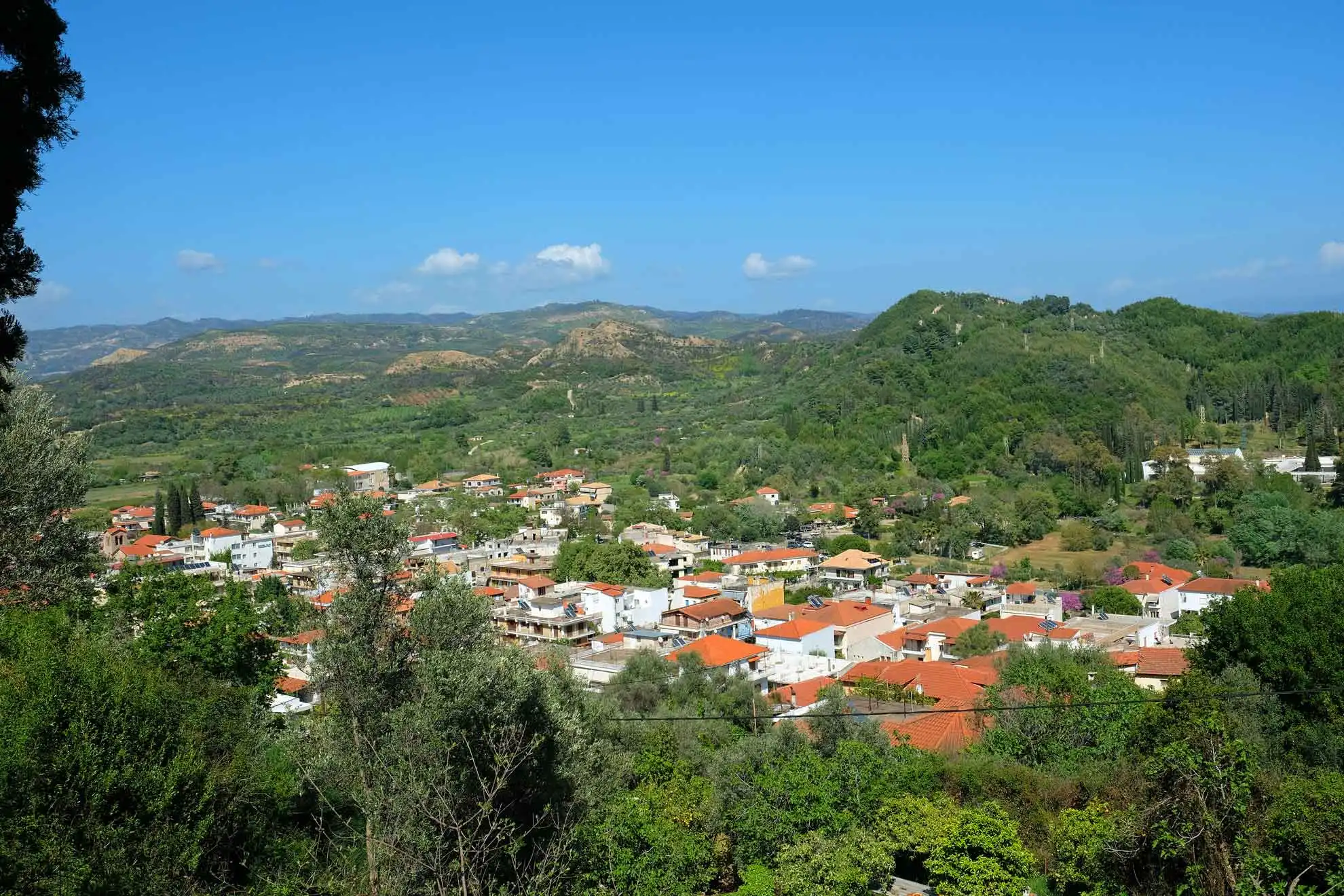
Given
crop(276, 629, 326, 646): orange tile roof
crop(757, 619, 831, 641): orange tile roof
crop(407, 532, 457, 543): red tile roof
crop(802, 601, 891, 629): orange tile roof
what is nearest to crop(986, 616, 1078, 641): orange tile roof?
crop(802, 601, 891, 629): orange tile roof

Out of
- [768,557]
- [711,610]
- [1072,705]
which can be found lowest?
[768,557]

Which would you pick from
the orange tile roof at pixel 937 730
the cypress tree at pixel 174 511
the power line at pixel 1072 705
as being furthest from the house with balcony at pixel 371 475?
the orange tile roof at pixel 937 730

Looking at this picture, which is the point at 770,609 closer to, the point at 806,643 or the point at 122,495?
the point at 806,643

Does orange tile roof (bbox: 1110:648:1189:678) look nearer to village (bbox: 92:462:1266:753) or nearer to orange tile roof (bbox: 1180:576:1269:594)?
village (bbox: 92:462:1266:753)

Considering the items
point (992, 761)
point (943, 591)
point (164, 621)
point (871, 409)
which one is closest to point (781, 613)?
point (943, 591)

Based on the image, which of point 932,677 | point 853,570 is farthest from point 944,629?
point 853,570

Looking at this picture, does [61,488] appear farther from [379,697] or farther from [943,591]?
[943,591]

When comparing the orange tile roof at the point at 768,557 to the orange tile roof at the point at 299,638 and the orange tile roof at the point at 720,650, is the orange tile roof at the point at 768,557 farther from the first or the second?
the orange tile roof at the point at 299,638
